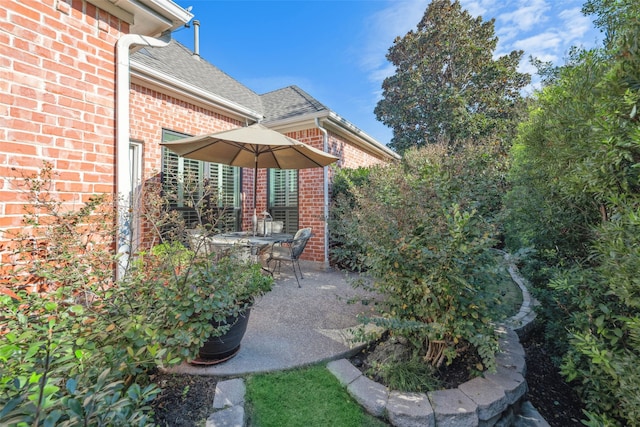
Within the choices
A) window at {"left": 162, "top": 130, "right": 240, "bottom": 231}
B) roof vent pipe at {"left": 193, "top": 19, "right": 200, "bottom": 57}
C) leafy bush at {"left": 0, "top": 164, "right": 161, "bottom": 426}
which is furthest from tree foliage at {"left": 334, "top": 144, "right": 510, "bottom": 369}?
roof vent pipe at {"left": 193, "top": 19, "right": 200, "bottom": 57}

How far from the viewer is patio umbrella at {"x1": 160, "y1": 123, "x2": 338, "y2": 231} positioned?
4156 millimetres

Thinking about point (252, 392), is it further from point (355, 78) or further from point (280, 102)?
point (355, 78)

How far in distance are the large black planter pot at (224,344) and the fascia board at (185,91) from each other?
4.53 m

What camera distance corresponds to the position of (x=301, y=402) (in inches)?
84.8

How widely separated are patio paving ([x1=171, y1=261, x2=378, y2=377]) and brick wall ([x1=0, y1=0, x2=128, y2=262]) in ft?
6.49

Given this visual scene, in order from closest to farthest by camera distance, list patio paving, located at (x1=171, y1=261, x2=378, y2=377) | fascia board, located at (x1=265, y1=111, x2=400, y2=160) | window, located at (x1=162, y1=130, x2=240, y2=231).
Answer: patio paving, located at (x1=171, y1=261, x2=378, y2=377)
window, located at (x1=162, y1=130, x2=240, y2=231)
fascia board, located at (x1=265, y1=111, x2=400, y2=160)

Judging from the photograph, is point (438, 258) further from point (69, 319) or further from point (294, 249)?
point (294, 249)

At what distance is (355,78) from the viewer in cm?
1334

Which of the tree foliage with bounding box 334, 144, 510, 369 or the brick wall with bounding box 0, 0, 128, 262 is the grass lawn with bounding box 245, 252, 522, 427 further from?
the brick wall with bounding box 0, 0, 128, 262

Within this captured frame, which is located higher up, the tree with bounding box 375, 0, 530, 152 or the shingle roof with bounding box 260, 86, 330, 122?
the tree with bounding box 375, 0, 530, 152

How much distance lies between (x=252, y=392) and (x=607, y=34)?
13.3ft

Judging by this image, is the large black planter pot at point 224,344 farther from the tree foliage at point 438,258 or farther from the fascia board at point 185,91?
the fascia board at point 185,91

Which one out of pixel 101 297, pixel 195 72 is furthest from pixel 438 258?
pixel 195 72

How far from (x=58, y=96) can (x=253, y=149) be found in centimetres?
306
